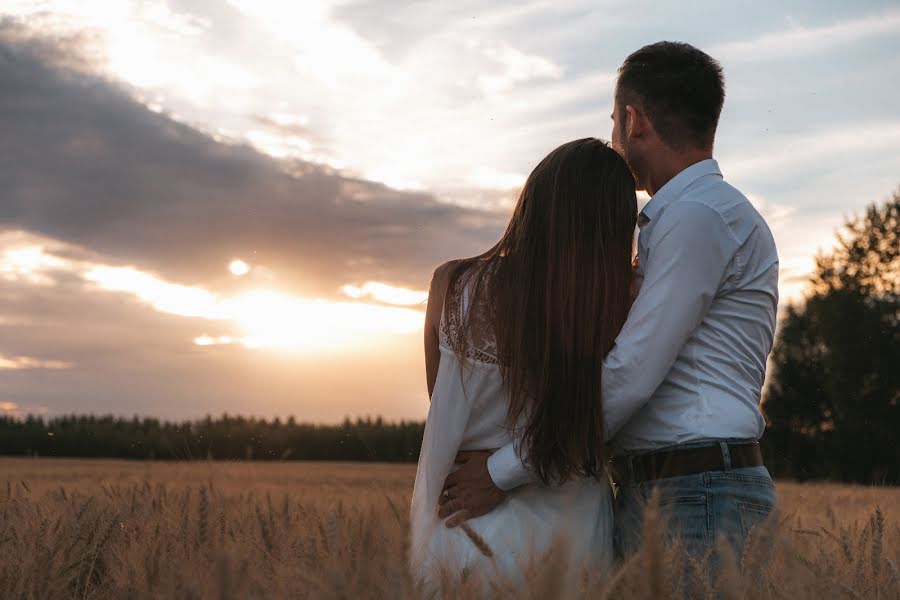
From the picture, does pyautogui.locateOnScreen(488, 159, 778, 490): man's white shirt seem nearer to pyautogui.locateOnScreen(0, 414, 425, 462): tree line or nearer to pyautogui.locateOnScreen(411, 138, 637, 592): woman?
pyautogui.locateOnScreen(411, 138, 637, 592): woman

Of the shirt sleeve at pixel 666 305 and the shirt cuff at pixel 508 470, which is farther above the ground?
the shirt sleeve at pixel 666 305

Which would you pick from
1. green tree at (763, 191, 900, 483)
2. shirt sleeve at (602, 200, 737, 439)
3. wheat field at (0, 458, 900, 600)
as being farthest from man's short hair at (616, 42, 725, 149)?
green tree at (763, 191, 900, 483)

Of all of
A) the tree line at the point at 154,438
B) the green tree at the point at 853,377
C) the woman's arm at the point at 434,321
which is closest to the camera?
the woman's arm at the point at 434,321

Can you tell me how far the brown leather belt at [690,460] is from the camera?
2.75 metres

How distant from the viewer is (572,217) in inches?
112

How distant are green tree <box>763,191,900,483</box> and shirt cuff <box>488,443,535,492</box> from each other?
30.4 m

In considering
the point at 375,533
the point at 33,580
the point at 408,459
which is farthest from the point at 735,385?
the point at 408,459

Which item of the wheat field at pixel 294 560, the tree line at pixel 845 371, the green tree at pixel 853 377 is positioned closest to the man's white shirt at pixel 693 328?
the wheat field at pixel 294 560

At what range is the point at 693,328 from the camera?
283 centimetres

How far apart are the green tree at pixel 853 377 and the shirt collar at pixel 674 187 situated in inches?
1180

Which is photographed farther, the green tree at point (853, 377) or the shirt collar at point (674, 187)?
the green tree at point (853, 377)

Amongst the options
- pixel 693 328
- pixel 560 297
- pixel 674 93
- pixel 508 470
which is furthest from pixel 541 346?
pixel 674 93

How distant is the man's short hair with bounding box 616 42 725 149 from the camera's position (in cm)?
319

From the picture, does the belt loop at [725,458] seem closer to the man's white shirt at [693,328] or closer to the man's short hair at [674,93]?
the man's white shirt at [693,328]
